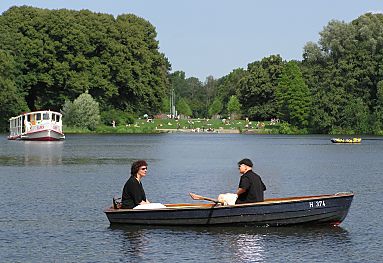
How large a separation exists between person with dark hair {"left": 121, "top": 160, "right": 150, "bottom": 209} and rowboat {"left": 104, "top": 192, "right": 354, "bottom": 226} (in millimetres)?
362

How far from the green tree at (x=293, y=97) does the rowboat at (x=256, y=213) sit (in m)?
109

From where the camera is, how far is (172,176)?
45000 mm

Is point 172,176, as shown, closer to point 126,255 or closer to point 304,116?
point 126,255

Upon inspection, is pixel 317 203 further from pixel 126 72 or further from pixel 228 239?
pixel 126 72

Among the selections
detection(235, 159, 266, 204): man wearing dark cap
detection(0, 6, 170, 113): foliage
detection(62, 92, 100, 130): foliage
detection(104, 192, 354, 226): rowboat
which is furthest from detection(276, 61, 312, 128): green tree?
detection(235, 159, 266, 204): man wearing dark cap

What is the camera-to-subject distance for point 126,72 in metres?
128

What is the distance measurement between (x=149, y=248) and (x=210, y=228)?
3.27 metres

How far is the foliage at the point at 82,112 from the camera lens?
4688 inches

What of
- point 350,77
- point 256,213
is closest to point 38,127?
point 350,77

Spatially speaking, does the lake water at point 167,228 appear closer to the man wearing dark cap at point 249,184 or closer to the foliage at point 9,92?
the man wearing dark cap at point 249,184

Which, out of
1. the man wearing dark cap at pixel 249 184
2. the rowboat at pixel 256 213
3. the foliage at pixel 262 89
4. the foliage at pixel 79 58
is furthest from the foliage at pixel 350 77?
the man wearing dark cap at pixel 249 184

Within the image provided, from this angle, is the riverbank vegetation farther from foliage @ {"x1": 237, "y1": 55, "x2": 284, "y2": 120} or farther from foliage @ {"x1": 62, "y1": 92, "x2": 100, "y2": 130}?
foliage @ {"x1": 237, "y1": 55, "x2": 284, "y2": 120}

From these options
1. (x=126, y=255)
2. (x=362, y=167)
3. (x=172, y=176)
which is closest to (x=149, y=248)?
(x=126, y=255)

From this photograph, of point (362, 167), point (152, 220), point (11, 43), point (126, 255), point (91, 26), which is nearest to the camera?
point (126, 255)
